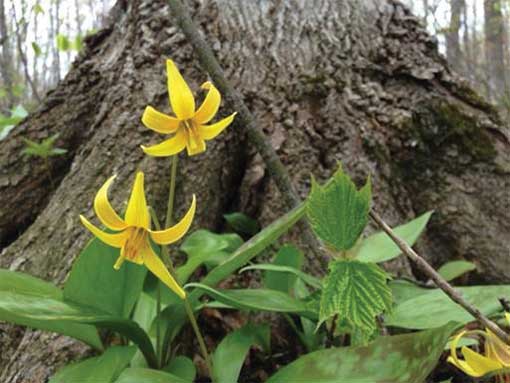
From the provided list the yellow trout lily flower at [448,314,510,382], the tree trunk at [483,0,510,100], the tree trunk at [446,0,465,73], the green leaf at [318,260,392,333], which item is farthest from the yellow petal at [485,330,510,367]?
the tree trunk at [483,0,510,100]

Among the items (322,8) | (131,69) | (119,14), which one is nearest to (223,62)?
(131,69)

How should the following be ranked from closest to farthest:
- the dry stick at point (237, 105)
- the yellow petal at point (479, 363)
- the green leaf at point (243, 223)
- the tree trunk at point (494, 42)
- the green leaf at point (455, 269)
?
the yellow petal at point (479, 363) → the dry stick at point (237, 105) → the green leaf at point (455, 269) → the green leaf at point (243, 223) → the tree trunk at point (494, 42)

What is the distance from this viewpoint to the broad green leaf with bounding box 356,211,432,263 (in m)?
1.47

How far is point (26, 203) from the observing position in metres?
2.14

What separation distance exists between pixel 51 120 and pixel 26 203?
0.37 metres

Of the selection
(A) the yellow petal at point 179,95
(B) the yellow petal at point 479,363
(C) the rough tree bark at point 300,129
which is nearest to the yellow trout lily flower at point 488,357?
(B) the yellow petal at point 479,363

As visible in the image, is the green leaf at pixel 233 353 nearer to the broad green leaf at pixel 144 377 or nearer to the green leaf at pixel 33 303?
the broad green leaf at pixel 144 377

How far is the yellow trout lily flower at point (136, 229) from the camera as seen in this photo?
2.85 ft

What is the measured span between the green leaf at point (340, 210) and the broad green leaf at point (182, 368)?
0.54 meters

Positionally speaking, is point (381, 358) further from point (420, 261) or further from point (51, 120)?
point (51, 120)

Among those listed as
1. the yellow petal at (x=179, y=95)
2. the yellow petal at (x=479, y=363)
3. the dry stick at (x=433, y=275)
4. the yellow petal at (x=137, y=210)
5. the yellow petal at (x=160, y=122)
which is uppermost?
the yellow petal at (x=179, y=95)

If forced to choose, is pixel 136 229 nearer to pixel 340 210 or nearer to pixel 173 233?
pixel 173 233

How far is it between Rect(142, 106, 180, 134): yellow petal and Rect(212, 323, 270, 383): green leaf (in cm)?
52

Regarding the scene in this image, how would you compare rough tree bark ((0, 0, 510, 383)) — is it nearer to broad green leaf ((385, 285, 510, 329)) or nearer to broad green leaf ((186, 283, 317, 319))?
broad green leaf ((385, 285, 510, 329))
